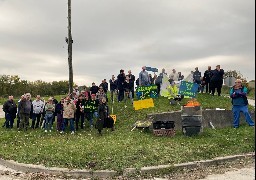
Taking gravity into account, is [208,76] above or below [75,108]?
above

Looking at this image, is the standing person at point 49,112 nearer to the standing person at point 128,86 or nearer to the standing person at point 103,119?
the standing person at point 103,119

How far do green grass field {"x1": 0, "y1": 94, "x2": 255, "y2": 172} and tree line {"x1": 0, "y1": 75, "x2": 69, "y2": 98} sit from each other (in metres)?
32.3

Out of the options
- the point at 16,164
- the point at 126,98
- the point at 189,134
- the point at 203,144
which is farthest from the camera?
the point at 126,98

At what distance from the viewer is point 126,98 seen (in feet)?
75.2

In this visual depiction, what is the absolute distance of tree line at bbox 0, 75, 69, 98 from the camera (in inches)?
1898

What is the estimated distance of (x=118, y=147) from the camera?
12.5m

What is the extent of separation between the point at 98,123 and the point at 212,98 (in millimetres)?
9769

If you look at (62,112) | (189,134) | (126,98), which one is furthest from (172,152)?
(126,98)

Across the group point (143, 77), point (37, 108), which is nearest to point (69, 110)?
point (37, 108)

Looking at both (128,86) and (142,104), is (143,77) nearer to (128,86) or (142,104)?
(128,86)

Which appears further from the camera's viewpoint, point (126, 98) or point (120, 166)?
point (126, 98)

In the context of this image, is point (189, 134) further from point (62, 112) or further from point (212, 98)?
point (212, 98)

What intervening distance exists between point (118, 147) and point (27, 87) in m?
40.3

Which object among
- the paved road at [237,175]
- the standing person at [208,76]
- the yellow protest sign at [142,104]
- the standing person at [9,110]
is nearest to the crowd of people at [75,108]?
the standing person at [9,110]
